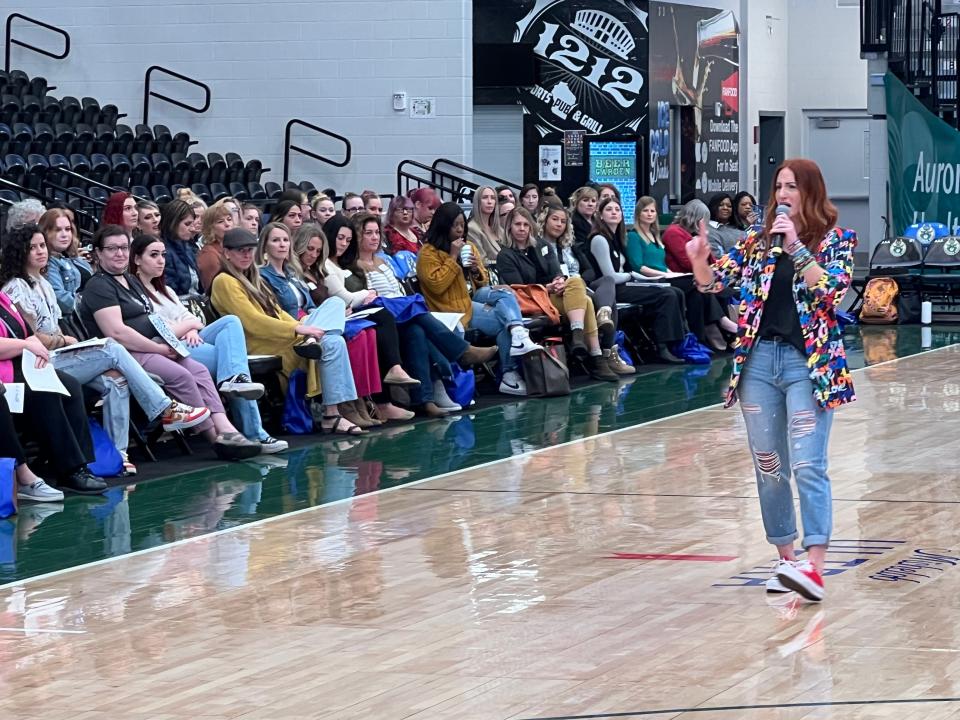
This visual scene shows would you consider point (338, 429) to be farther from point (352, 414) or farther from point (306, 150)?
point (306, 150)

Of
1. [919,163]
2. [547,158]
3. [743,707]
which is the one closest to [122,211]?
[743,707]

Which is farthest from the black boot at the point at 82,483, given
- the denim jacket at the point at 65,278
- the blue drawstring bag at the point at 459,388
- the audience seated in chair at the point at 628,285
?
the audience seated in chair at the point at 628,285

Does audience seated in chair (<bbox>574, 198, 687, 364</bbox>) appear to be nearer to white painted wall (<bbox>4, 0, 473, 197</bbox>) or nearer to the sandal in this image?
the sandal

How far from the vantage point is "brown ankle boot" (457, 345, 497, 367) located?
11656 mm

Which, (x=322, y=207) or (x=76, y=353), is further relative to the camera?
(x=322, y=207)

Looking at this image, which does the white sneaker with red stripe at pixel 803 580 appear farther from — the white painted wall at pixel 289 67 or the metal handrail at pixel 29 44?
the metal handrail at pixel 29 44

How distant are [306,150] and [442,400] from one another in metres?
9.90

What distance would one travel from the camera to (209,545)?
286 inches

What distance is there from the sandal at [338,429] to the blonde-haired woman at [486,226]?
2.79m

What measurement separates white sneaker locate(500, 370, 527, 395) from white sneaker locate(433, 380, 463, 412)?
0.91 metres

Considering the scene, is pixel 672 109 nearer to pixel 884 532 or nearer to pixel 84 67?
pixel 84 67

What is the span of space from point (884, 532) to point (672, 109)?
17134mm

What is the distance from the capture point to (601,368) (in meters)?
13.1

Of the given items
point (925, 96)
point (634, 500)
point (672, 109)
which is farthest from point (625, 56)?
point (634, 500)
